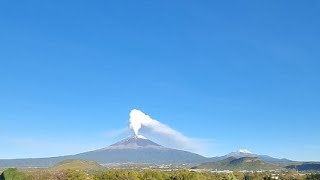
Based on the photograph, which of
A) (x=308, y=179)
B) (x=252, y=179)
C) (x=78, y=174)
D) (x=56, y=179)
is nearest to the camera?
(x=56, y=179)

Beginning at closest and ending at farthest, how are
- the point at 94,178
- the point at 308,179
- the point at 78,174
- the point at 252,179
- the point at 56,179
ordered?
the point at 56,179
the point at 78,174
the point at 94,178
the point at 308,179
the point at 252,179

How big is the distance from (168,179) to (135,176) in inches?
324

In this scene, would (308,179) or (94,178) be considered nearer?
(94,178)

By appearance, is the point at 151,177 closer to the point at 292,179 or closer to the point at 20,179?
the point at 20,179

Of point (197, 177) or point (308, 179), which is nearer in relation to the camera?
point (197, 177)

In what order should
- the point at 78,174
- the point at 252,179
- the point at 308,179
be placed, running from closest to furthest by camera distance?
the point at 78,174 → the point at 308,179 → the point at 252,179

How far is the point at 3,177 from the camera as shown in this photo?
111 metres

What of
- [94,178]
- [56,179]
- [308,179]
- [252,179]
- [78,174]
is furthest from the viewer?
[252,179]

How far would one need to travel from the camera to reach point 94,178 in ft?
391

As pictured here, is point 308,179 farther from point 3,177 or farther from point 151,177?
point 3,177

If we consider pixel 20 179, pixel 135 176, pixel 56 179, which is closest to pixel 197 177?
pixel 135 176

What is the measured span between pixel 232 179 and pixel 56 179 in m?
41.5

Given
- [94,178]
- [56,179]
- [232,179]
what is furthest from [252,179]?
[56,179]

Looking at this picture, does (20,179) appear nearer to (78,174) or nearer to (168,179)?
(78,174)
